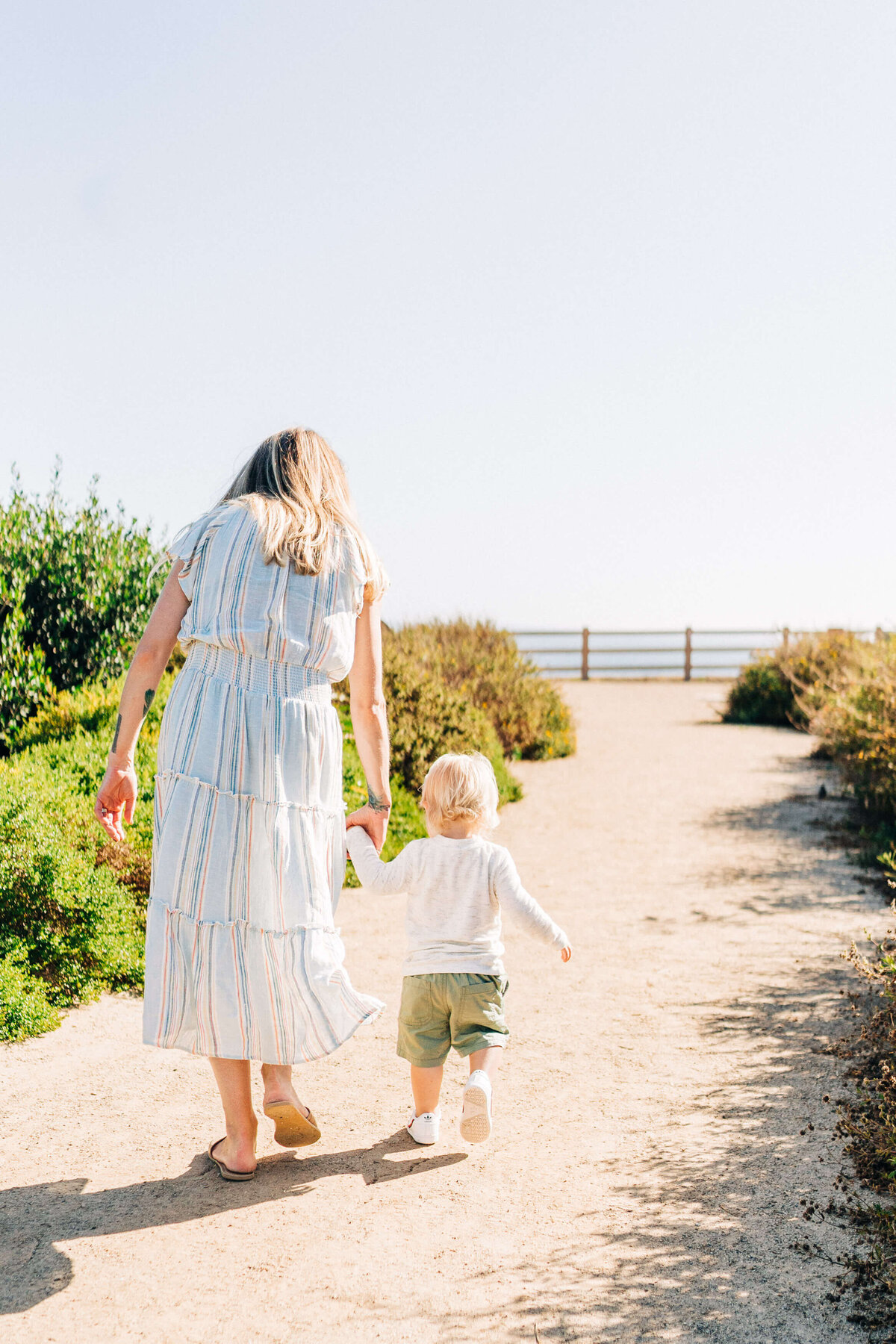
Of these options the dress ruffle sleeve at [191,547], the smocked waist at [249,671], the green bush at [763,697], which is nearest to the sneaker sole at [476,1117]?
the smocked waist at [249,671]

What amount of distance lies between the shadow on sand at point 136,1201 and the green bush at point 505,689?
790 centimetres

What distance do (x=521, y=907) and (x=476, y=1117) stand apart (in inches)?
23.5

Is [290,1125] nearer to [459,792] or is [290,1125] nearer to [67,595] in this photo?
[459,792]

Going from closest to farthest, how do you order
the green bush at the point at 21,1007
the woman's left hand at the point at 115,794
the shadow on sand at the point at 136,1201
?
1. the shadow on sand at the point at 136,1201
2. the woman's left hand at the point at 115,794
3. the green bush at the point at 21,1007

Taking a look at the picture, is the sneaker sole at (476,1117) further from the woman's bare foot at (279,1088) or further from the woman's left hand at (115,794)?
the woman's left hand at (115,794)

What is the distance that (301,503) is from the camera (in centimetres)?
299

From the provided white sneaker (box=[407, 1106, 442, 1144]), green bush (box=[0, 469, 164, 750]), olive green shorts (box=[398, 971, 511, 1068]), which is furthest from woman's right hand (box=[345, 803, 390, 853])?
green bush (box=[0, 469, 164, 750])

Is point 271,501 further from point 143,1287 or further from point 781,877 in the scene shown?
point 781,877

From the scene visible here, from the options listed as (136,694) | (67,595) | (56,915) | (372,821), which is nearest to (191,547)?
(136,694)

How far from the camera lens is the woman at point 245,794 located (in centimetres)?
282

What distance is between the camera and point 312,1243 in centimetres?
270

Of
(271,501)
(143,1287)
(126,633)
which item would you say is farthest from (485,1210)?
(126,633)

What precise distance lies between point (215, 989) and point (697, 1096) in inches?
73.4

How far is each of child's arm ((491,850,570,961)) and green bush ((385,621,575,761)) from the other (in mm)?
7753
